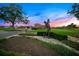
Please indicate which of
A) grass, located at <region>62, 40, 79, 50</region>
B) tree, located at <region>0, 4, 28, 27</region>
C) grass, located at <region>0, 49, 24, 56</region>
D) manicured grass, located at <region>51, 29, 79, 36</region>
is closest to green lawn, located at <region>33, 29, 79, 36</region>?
manicured grass, located at <region>51, 29, 79, 36</region>

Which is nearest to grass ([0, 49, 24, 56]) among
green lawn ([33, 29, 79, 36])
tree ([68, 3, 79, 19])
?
green lawn ([33, 29, 79, 36])

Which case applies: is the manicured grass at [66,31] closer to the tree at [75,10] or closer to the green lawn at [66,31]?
the green lawn at [66,31]

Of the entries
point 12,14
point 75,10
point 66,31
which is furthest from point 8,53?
point 75,10

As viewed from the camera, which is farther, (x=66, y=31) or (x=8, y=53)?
(x=66, y=31)

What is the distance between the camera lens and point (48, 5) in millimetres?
4363

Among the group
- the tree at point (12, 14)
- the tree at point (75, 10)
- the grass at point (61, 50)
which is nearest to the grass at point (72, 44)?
the grass at point (61, 50)

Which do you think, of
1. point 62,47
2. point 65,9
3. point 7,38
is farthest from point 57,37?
point 7,38

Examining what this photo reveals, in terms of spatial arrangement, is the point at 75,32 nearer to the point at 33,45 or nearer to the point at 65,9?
the point at 65,9

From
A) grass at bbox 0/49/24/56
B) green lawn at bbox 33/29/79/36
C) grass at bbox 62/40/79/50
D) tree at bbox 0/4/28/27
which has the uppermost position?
tree at bbox 0/4/28/27

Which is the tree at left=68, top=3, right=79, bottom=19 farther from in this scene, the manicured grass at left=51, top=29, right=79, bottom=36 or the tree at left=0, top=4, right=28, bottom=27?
the tree at left=0, top=4, right=28, bottom=27

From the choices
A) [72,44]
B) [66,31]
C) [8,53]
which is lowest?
[8,53]

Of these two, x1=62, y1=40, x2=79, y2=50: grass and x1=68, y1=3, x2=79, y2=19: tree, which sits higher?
x1=68, y1=3, x2=79, y2=19: tree

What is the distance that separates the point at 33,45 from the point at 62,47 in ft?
1.46

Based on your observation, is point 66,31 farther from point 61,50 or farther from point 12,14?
point 12,14
